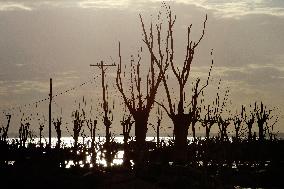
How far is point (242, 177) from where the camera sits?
27.8 meters

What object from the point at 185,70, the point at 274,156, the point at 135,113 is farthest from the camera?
the point at 274,156

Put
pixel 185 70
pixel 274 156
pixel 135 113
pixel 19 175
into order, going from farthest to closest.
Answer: pixel 274 156 → pixel 135 113 → pixel 185 70 → pixel 19 175

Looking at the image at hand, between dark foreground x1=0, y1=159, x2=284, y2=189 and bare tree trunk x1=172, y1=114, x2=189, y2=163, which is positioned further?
bare tree trunk x1=172, y1=114, x2=189, y2=163

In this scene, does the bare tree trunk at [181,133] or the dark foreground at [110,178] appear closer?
the dark foreground at [110,178]

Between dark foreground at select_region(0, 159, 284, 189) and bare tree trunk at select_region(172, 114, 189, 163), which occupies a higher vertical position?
bare tree trunk at select_region(172, 114, 189, 163)

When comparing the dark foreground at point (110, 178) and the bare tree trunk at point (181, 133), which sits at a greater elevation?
the bare tree trunk at point (181, 133)

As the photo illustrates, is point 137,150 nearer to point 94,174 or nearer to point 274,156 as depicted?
point 94,174

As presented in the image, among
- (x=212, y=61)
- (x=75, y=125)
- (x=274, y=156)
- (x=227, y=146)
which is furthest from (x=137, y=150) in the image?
(x=274, y=156)

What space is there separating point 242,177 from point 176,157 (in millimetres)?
7827

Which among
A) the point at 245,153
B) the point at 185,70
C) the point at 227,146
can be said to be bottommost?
the point at 245,153

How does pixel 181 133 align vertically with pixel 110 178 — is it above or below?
above

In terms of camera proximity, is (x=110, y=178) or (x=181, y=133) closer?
(x=110, y=178)

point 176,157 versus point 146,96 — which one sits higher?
point 146,96

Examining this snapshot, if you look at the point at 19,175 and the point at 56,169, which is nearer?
the point at 19,175
